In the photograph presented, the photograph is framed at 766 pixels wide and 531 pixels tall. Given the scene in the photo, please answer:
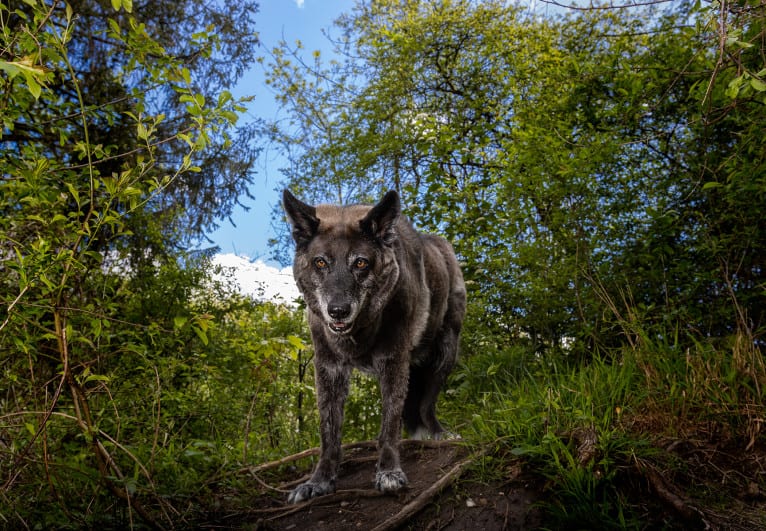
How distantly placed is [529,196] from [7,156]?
5821 millimetres

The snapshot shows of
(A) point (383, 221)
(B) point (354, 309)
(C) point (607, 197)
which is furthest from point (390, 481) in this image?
(C) point (607, 197)

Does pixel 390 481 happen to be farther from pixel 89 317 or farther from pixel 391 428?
pixel 89 317

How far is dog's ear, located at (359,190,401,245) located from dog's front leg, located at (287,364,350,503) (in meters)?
1.23

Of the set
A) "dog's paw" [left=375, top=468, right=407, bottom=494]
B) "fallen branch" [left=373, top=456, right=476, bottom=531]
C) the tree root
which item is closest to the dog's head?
"dog's paw" [left=375, top=468, right=407, bottom=494]

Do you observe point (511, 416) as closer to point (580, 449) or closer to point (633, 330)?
point (580, 449)

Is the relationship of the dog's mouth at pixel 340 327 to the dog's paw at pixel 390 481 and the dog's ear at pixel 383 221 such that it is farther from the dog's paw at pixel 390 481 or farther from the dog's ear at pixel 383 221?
the dog's paw at pixel 390 481

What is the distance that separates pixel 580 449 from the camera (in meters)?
4.31

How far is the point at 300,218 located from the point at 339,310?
1.01 metres

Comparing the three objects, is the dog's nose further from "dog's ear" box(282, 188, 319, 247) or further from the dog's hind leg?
the dog's hind leg

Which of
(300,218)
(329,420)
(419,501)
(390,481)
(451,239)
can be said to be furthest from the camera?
(451,239)

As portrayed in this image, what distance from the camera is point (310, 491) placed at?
5016mm

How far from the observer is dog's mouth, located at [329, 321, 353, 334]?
4.54 m

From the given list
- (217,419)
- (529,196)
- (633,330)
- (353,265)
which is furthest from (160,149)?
(633,330)

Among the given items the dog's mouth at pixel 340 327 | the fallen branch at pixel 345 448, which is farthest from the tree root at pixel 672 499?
the dog's mouth at pixel 340 327
